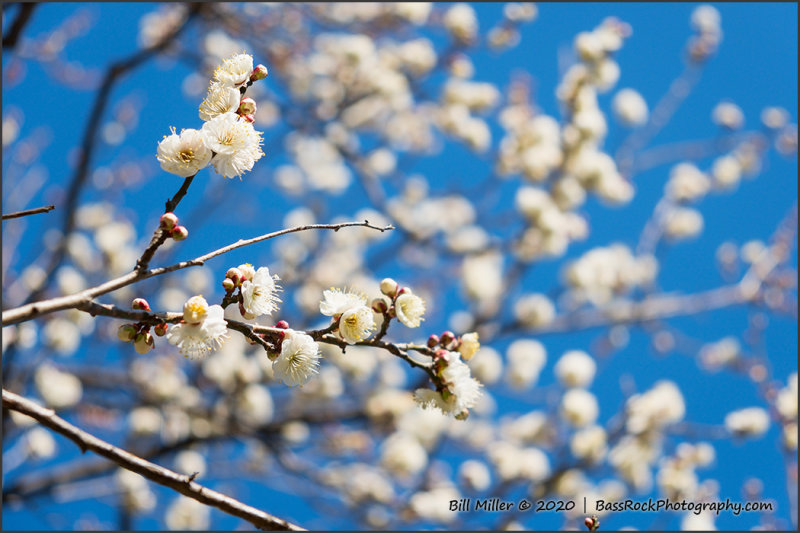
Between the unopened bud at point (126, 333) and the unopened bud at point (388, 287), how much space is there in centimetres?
58

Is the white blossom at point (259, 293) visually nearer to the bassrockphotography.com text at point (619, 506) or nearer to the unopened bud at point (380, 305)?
the unopened bud at point (380, 305)

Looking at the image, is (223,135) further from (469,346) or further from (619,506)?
(619,506)

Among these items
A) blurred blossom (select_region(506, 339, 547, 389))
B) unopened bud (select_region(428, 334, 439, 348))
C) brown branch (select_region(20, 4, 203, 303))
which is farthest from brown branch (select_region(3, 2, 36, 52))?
blurred blossom (select_region(506, 339, 547, 389))

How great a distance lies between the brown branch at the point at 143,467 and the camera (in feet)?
4.11

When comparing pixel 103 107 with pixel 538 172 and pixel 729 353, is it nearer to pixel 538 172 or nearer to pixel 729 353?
pixel 538 172

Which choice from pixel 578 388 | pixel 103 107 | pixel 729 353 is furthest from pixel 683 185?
pixel 103 107

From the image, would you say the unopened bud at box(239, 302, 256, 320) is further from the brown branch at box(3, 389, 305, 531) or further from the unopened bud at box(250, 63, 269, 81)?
the unopened bud at box(250, 63, 269, 81)

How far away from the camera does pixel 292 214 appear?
6.67 metres

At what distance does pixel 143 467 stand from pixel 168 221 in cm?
48

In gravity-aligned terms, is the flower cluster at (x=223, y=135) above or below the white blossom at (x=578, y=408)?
below

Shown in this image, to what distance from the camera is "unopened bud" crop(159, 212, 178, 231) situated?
123cm

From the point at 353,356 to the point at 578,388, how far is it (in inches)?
72.6

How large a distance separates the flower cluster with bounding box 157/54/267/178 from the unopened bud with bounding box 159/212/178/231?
0.12 m

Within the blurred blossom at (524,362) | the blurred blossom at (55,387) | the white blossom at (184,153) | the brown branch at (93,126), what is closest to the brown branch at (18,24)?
the brown branch at (93,126)
